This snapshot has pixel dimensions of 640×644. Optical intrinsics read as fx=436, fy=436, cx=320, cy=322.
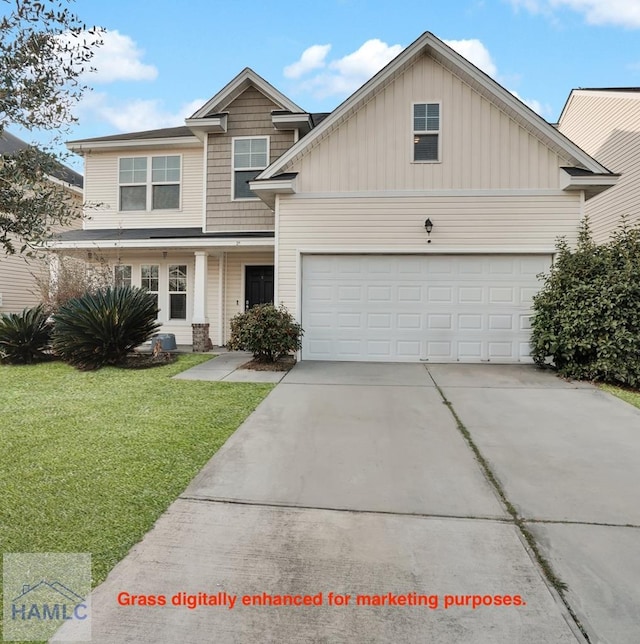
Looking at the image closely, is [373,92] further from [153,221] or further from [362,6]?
[153,221]

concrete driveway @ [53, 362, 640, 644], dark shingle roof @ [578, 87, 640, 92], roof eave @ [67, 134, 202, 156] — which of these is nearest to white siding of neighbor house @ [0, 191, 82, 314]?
roof eave @ [67, 134, 202, 156]

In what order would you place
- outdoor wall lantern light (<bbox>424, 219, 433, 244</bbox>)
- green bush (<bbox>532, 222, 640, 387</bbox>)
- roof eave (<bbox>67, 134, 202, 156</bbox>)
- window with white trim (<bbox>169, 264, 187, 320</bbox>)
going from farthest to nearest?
1. window with white trim (<bbox>169, 264, 187, 320</bbox>)
2. roof eave (<bbox>67, 134, 202, 156</bbox>)
3. outdoor wall lantern light (<bbox>424, 219, 433, 244</bbox>)
4. green bush (<bbox>532, 222, 640, 387</bbox>)

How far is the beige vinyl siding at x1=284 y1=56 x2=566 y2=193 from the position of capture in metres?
9.05

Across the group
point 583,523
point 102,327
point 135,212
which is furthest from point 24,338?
point 583,523

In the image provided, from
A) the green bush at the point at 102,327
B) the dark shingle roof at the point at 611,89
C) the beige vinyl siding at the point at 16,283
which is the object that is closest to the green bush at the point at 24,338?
the green bush at the point at 102,327

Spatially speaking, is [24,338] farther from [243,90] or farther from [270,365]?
[243,90]

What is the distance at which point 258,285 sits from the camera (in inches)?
484

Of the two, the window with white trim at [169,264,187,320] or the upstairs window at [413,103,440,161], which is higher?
the upstairs window at [413,103,440,161]

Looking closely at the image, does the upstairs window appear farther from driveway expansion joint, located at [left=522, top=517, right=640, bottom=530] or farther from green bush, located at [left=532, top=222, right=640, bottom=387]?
driveway expansion joint, located at [left=522, top=517, right=640, bottom=530]

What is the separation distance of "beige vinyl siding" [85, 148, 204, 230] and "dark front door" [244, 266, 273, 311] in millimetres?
2070

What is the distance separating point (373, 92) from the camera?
30.3ft

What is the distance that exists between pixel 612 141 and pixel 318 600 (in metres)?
15.1

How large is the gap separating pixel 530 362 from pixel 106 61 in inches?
352

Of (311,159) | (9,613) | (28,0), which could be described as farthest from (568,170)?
(9,613)
